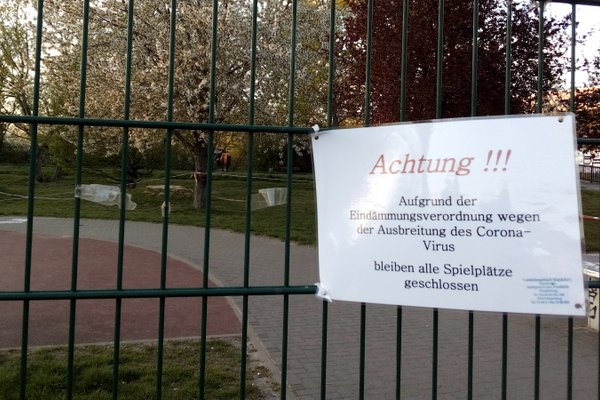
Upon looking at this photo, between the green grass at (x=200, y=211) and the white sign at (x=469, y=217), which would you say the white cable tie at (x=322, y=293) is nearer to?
the white sign at (x=469, y=217)

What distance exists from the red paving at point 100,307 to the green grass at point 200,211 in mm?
3696

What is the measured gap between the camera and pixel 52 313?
20.8ft

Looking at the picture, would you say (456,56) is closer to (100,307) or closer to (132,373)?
(100,307)

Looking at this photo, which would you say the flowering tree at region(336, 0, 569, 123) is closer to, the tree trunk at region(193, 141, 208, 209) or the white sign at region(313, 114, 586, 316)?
the tree trunk at region(193, 141, 208, 209)

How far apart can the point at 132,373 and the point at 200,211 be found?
1514 centimetres

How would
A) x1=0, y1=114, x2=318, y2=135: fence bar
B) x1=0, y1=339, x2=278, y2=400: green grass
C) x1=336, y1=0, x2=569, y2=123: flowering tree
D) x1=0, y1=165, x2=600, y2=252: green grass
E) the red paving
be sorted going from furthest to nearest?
x1=0, y1=165, x2=600, y2=252: green grass → x1=336, y1=0, x2=569, y2=123: flowering tree → the red paving → x1=0, y1=339, x2=278, y2=400: green grass → x1=0, y1=114, x2=318, y2=135: fence bar

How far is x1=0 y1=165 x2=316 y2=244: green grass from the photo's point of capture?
15.6m

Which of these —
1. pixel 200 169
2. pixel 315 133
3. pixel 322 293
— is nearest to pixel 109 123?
pixel 315 133

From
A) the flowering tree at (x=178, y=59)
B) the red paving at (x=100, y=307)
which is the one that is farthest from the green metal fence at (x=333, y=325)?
the flowering tree at (x=178, y=59)

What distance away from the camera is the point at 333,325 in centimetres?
597

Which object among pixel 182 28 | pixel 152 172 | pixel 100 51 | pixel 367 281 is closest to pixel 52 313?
pixel 367 281

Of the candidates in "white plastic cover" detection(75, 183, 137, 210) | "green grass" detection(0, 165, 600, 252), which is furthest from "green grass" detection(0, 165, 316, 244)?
"white plastic cover" detection(75, 183, 137, 210)

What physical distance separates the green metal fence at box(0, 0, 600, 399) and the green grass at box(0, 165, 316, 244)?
272 inches

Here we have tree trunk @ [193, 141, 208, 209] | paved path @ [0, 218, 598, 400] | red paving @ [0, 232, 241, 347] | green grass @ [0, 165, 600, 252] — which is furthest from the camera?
tree trunk @ [193, 141, 208, 209]
